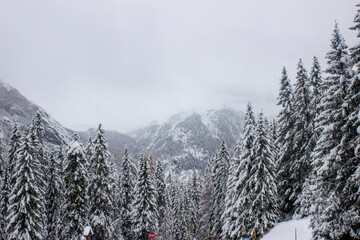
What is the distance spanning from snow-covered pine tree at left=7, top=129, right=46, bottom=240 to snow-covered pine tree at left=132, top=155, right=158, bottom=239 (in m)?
12.1

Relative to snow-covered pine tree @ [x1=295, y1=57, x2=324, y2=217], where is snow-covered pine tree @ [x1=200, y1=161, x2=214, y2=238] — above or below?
below

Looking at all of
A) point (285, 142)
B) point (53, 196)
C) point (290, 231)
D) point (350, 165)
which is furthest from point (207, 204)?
point (350, 165)

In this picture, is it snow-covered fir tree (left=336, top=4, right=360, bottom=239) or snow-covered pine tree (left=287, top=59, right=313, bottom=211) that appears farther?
snow-covered pine tree (left=287, top=59, right=313, bottom=211)

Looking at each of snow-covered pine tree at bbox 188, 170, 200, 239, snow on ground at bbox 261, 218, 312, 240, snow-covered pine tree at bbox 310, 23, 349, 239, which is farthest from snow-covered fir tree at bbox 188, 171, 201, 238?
snow-covered pine tree at bbox 310, 23, 349, 239

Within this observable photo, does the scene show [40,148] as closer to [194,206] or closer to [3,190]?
[3,190]

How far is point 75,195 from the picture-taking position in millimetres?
26922

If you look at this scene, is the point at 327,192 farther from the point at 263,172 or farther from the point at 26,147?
the point at 26,147

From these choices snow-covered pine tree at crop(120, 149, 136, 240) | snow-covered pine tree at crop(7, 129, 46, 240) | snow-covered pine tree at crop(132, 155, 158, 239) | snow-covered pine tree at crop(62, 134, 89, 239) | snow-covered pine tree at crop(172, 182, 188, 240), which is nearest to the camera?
snow-covered pine tree at crop(7, 129, 46, 240)

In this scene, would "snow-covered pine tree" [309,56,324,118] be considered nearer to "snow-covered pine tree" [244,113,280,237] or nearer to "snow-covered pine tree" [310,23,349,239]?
"snow-covered pine tree" [244,113,280,237]

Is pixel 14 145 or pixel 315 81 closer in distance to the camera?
pixel 315 81

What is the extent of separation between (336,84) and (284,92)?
581 inches

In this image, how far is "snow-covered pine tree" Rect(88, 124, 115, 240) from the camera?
98.1 ft

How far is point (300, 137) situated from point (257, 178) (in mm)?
6539

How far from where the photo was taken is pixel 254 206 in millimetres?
23609
